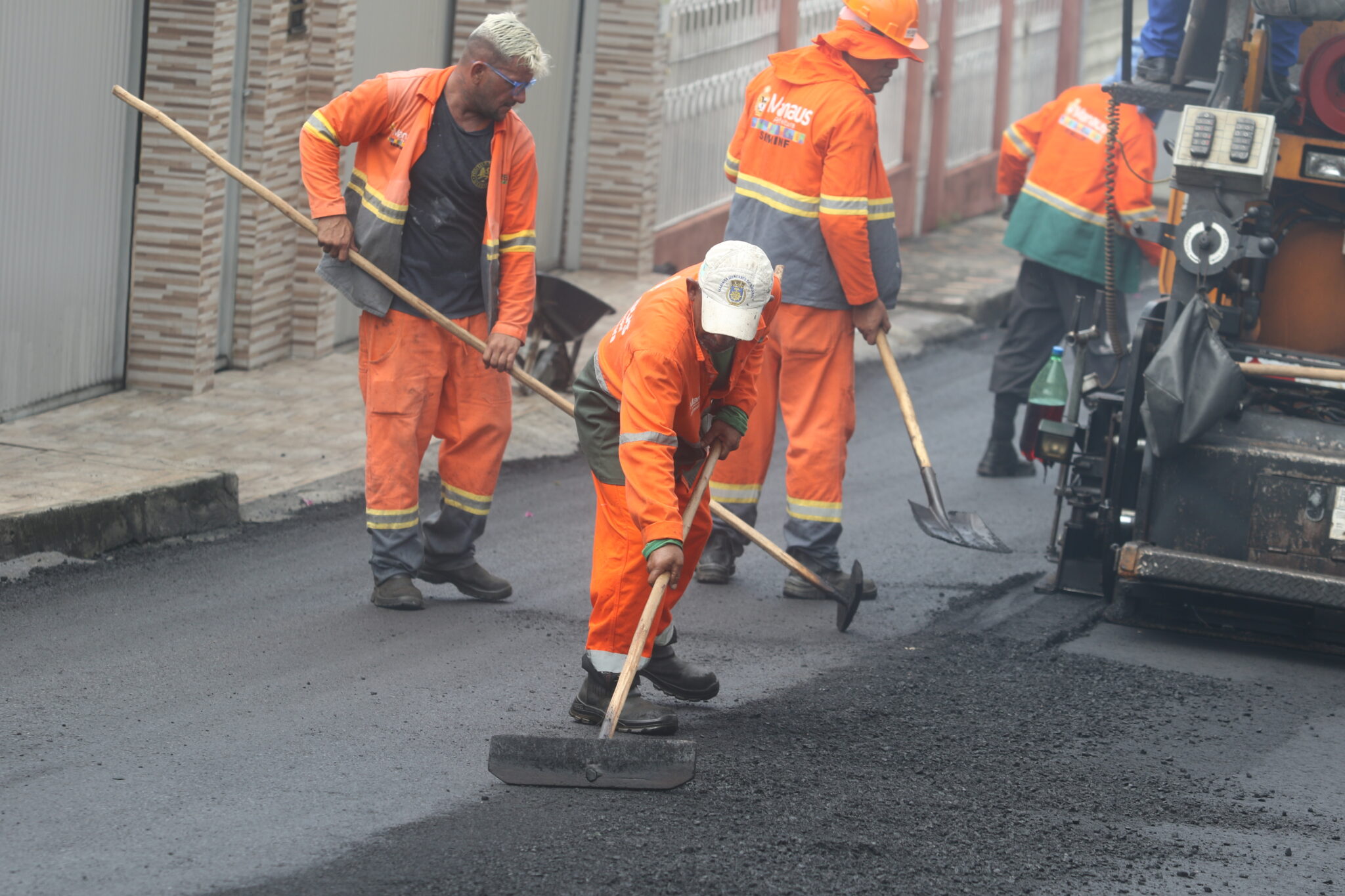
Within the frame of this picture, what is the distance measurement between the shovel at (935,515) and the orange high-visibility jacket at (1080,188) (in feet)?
5.99

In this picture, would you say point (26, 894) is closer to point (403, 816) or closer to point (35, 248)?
point (403, 816)

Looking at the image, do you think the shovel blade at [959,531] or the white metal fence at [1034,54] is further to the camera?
the white metal fence at [1034,54]

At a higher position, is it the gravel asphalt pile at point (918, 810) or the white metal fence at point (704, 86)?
the white metal fence at point (704, 86)

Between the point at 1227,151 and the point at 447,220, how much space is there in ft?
8.25

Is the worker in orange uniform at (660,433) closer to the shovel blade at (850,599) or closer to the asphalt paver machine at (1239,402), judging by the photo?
the shovel blade at (850,599)

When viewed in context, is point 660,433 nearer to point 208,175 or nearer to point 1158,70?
point 1158,70

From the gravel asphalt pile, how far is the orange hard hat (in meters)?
2.24

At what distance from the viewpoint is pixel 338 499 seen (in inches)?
268

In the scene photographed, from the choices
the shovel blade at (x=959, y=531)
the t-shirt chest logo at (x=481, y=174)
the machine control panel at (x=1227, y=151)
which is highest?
the machine control panel at (x=1227, y=151)

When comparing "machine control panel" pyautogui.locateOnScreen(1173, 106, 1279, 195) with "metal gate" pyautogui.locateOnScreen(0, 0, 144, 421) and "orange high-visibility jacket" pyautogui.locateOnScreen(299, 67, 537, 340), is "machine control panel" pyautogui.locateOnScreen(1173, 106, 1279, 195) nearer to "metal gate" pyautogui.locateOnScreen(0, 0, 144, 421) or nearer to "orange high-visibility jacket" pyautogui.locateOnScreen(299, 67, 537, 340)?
"orange high-visibility jacket" pyautogui.locateOnScreen(299, 67, 537, 340)

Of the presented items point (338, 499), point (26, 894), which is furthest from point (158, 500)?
point (26, 894)

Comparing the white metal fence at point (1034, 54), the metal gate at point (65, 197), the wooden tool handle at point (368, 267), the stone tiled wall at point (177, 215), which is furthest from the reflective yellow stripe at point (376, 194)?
the white metal fence at point (1034, 54)

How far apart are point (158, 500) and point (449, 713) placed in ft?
6.17

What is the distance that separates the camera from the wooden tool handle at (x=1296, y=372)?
5516 mm
